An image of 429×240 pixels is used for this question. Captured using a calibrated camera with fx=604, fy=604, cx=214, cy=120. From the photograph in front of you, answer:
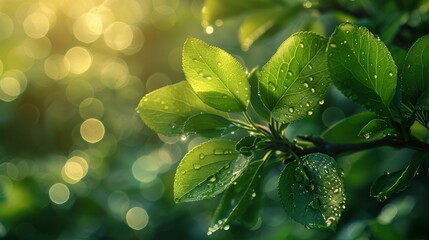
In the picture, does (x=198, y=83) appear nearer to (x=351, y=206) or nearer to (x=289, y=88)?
(x=289, y=88)

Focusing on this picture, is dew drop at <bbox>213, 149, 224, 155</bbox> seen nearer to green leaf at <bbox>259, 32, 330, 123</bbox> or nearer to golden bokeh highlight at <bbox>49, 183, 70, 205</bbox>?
green leaf at <bbox>259, 32, 330, 123</bbox>

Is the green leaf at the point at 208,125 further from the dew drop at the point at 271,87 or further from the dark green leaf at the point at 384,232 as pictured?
the dark green leaf at the point at 384,232

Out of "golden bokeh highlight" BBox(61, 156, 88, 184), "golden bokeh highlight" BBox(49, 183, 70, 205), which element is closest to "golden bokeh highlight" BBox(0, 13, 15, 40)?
"golden bokeh highlight" BBox(61, 156, 88, 184)

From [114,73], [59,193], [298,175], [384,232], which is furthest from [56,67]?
[298,175]

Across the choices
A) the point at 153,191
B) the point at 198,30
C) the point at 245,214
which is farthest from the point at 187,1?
the point at 245,214

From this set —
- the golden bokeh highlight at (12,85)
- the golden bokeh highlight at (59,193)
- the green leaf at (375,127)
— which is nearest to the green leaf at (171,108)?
the green leaf at (375,127)

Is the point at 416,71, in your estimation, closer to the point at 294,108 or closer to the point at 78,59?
the point at 294,108
